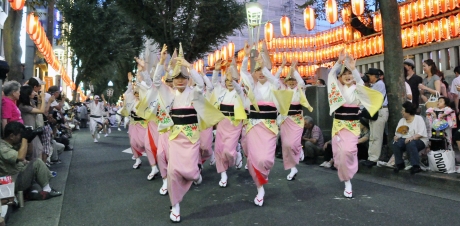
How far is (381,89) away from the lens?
311 inches

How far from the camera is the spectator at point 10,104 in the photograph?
5.47 metres

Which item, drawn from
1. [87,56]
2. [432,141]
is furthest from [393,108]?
[87,56]

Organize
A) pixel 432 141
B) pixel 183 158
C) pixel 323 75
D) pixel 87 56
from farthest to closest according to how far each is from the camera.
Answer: pixel 87 56 < pixel 323 75 < pixel 432 141 < pixel 183 158

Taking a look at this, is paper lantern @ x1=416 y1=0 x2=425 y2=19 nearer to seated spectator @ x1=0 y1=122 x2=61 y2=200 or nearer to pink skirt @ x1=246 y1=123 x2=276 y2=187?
pink skirt @ x1=246 y1=123 x2=276 y2=187

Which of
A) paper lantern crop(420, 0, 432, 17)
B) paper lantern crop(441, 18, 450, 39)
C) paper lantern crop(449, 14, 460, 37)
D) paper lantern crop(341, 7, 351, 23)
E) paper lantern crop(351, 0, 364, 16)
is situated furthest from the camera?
paper lantern crop(341, 7, 351, 23)

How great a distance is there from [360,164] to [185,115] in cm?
450

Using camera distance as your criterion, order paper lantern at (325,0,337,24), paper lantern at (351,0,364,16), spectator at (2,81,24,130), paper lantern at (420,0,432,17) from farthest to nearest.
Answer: paper lantern at (325,0,337,24)
paper lantern at (351,0,364,16)
paper lantern at (420,0,432,17)
spectator at (2,81,24,130)

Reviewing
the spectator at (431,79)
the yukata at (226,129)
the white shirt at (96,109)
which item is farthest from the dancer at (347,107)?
the white shirt at (96,109)

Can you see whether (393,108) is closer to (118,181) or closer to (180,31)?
(118,181)

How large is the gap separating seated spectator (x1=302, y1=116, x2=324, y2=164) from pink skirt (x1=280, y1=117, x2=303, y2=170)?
1.64 meters

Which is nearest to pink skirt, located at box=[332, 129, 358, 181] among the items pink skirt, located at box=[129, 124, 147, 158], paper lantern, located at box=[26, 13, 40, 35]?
pink skirt, located at box=[129, 124, 147, 158]

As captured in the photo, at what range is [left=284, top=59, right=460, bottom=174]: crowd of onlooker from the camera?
6.50 metres

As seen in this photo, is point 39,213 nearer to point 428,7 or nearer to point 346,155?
point 346,155

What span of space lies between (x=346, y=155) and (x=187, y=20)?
12.4m
